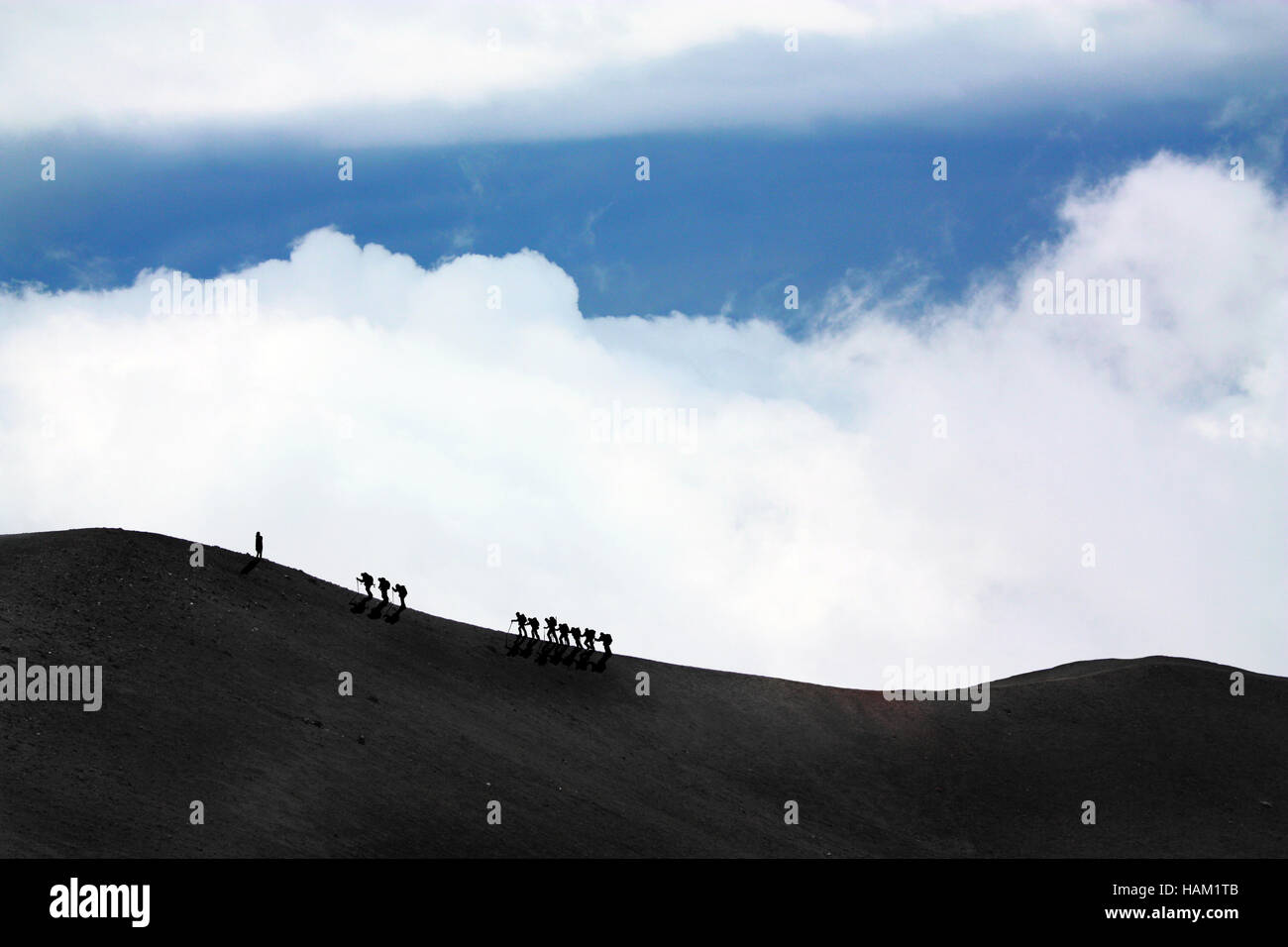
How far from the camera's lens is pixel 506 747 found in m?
52.7

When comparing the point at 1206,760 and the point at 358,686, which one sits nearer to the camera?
the point at 358,686

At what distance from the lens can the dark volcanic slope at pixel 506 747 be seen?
41062 mm

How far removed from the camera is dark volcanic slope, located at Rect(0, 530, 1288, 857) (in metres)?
41.1
